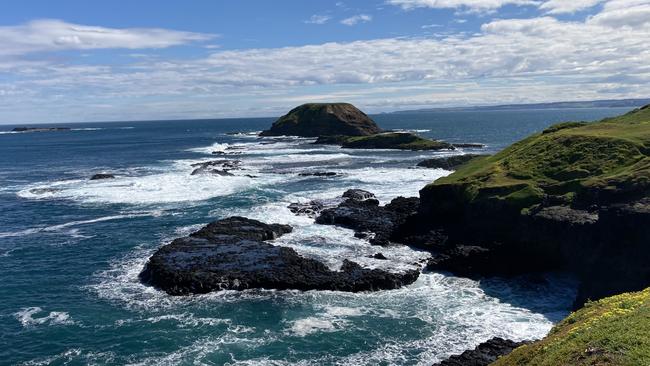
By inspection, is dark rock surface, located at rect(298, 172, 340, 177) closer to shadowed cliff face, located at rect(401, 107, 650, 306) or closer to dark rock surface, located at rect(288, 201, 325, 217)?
dark rock surface, located at rect(288, 201, 325, 217)

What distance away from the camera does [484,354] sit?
2922cm

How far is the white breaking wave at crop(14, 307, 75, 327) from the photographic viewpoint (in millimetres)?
35750

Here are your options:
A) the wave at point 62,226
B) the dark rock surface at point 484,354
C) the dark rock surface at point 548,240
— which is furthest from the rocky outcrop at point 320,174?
the dark rock surface at point 484,354

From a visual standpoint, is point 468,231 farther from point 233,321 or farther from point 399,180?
point 399,180

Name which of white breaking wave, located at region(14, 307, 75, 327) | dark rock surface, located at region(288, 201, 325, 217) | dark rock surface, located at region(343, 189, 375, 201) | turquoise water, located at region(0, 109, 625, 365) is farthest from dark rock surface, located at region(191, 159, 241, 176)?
white breaking wave, located at region(14, 307, 75, 327)

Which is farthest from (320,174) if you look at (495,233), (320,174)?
(495,233)

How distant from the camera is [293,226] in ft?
193

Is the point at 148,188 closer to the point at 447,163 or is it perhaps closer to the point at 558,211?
the point at 447,163

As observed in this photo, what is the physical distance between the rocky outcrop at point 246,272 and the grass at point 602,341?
1860 cm

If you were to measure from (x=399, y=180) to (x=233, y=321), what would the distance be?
55852 mm

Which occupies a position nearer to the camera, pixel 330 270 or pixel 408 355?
pixel 408 355

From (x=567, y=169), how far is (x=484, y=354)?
30.6m

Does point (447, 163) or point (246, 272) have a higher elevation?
point (447, 163)

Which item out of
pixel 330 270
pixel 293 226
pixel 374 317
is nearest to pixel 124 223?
pixel 293 226
